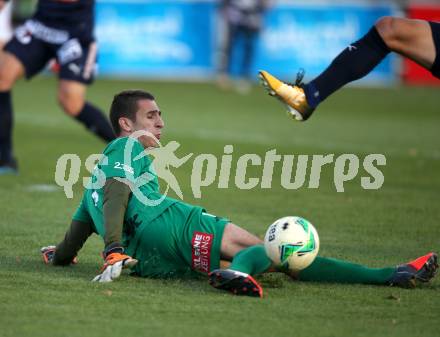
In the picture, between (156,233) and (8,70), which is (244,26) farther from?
(156,233)

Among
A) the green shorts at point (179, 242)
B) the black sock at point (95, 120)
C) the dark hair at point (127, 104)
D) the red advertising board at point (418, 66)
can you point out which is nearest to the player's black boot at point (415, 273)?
the green shorts at point (179, 242)

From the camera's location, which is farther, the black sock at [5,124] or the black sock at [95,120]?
the black sock at [95,120]

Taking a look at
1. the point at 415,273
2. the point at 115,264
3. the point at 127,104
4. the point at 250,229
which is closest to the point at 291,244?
the point at 415,273

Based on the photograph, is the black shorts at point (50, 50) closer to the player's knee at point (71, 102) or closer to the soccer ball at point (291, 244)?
the player's knee at point (71, 102)

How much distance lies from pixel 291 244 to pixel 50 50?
5.89 meters

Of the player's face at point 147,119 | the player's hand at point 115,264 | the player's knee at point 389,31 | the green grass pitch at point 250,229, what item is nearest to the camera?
the green grass pitch at point 250,229

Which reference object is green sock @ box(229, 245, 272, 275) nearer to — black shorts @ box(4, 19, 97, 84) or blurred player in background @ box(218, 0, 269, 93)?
black shorts @ box(4, 19, 97, 84)

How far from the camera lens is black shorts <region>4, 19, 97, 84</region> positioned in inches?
416

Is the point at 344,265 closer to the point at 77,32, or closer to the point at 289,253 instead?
the point at 289,253

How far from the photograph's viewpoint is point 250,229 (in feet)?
25.9

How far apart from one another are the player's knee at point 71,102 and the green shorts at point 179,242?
16.5ft

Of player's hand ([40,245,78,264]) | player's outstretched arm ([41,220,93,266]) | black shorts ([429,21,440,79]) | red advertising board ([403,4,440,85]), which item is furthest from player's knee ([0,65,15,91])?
red advertising board ([403,4,440,85])

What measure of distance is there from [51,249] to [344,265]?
1.85m

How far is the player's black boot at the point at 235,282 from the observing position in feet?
17.7
